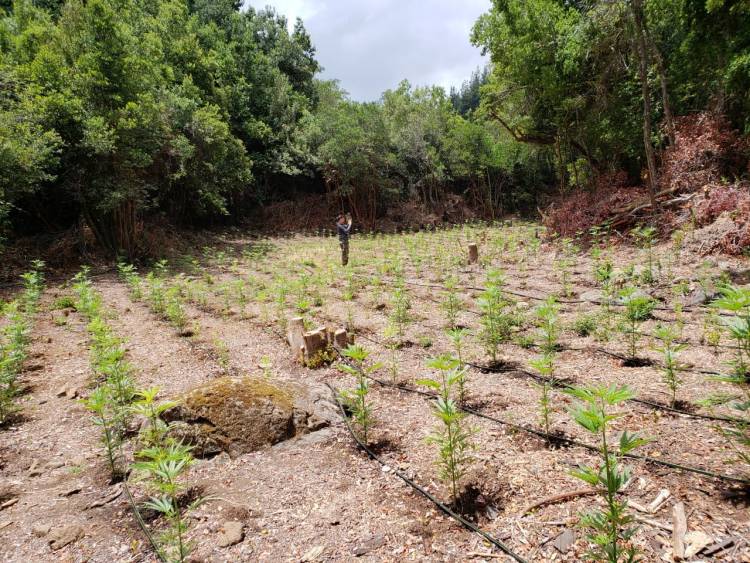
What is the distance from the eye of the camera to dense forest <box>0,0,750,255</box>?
8.64 metres

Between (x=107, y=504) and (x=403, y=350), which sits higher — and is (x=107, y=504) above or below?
below

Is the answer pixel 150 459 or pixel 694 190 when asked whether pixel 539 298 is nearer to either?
pixel 150 459

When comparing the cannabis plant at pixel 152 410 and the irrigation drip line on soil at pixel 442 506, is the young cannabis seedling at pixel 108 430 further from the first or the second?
the irrigation drip line on soil at pixel 442 506

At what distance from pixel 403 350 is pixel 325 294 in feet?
10.6

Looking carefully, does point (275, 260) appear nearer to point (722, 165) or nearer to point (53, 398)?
point (53, 398)

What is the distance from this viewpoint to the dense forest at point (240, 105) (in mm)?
8641

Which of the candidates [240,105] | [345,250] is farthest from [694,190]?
[240,105]

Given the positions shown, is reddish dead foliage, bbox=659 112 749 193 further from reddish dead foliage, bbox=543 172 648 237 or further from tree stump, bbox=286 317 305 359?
tree stump, bbox=286 317 305 359

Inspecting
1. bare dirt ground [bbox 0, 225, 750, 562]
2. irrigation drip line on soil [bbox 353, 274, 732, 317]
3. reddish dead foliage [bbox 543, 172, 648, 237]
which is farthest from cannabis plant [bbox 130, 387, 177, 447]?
reddish dead foliage [bbox 543, 172, 648, 237]

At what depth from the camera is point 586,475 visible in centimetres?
147

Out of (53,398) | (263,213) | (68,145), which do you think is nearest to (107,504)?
(53,398)

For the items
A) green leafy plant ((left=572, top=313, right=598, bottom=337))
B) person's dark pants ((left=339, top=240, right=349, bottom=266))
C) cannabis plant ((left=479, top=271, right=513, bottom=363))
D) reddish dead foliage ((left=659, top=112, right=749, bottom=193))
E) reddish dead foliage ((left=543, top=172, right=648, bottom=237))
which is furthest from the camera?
person's dark pants ((left=339, top=240, right=349, bottom=266))

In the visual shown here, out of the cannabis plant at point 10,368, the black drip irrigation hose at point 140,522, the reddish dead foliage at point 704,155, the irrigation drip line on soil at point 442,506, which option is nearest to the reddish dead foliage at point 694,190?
the reddish dead foliage at point 704,155

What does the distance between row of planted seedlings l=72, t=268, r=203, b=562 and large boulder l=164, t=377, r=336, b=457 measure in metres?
0.13
